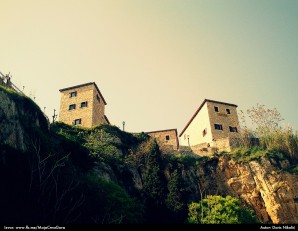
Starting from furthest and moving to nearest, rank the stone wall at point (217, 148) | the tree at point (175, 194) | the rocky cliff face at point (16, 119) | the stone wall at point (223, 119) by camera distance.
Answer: the stone wall at point (223, 119), the stone wall at point (217, 148), the tree at point (175, 194), the rocky cliff face at point (16, 119)

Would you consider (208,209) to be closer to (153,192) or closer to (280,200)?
(153,192)

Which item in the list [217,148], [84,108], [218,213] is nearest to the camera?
[218,213]

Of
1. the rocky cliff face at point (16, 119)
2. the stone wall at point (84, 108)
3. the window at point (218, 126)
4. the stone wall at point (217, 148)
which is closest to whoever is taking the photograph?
the rocky cliff face at point (16, 119)

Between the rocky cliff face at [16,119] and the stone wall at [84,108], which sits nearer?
the rocky cliff face at [16,119]

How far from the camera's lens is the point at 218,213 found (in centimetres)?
2919

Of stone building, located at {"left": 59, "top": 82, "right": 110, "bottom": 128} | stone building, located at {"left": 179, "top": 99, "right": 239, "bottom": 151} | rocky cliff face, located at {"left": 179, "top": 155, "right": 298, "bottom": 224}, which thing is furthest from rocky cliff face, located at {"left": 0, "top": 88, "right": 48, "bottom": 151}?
stone building, located at {"left": 179, "top": 99, "right": 239, "bottom": 151}

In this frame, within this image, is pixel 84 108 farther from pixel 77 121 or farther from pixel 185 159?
pixel 185 159

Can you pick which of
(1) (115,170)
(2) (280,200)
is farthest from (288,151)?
(1) (115,170)

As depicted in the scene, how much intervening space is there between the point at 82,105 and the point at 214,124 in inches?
869

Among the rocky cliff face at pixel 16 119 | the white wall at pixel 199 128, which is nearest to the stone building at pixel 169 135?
the white wall at pixel 199 128

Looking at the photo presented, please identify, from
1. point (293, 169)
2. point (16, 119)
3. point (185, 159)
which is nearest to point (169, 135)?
point (185, 159)

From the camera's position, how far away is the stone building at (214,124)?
47.7 m

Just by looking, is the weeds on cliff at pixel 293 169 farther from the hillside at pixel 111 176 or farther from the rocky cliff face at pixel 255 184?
the rocky cliff face at pixel 255 184

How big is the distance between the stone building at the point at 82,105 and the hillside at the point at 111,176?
5.89 meters
